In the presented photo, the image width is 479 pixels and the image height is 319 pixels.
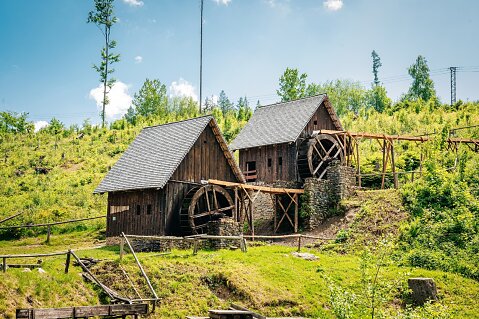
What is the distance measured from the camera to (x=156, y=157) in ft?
93.2

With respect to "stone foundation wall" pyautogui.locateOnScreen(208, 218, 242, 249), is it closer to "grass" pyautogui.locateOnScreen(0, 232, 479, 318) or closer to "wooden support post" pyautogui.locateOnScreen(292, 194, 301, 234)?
"grass" pyautogui.locateOnScreen(0, 232, 479, 318)

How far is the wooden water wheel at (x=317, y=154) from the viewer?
116 ft

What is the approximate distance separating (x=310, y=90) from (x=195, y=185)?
165ft

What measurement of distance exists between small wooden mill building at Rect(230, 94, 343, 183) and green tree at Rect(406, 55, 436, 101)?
4773 centimetres

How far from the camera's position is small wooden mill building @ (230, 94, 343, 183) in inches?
1407

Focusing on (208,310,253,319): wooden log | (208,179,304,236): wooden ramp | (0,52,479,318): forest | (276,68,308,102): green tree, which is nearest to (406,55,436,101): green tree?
(0,52,479,318): forest

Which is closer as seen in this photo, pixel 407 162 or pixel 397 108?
pixel 407 162

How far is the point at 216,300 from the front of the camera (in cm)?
1812

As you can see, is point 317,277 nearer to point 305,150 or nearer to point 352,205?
point 352,205

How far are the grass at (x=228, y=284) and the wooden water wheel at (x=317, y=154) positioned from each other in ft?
41.3

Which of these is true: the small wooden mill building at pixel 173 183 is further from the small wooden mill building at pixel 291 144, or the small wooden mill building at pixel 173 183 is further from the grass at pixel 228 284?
the small wooden mill building at pixel 291 144

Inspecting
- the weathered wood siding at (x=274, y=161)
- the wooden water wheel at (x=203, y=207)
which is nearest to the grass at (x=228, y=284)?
the wooden water wheel at (x=203, y=207)

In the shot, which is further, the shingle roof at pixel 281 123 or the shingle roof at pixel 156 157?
the shingle roof at pixel 281 123

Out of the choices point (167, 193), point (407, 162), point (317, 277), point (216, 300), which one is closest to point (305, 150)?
point (407, 162)
